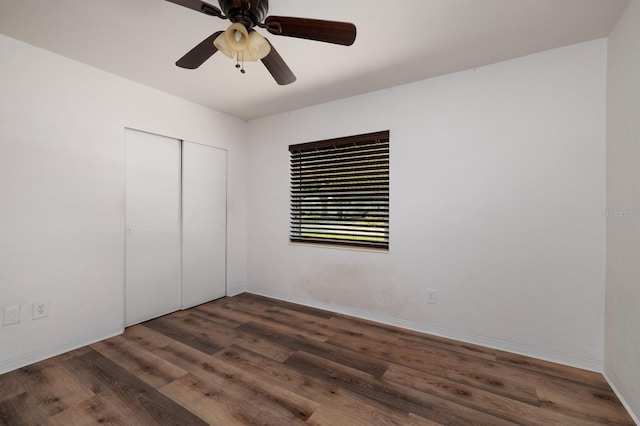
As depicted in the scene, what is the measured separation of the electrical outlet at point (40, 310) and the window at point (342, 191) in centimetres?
230

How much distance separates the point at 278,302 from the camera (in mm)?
3443

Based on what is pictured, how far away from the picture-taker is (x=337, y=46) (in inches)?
80.9

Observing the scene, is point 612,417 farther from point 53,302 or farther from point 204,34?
point 53,302

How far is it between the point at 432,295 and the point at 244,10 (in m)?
2.60

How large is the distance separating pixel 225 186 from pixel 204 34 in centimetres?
199

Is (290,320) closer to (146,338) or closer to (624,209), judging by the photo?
(146,338)

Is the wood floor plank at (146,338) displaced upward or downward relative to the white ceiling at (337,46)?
downward

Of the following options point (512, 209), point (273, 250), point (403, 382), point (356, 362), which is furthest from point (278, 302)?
point (512, 209)

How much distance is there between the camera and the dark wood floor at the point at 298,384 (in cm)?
156

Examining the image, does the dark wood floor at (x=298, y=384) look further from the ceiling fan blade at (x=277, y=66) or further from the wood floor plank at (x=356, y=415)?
the ceiling fan blade at (x=277, y=66)

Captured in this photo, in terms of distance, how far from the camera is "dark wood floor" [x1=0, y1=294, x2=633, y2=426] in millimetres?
1562

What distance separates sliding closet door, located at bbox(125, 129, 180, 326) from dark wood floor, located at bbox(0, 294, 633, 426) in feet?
1.32

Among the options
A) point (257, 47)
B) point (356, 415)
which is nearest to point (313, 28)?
point (257, 47)

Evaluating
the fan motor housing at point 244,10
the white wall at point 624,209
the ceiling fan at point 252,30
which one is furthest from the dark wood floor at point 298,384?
the fan motor housing at point 244,10
